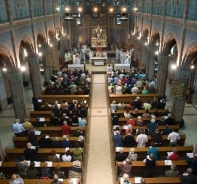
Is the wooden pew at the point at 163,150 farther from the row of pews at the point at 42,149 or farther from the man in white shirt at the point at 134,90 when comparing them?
the man in white shirt at the point at 134,90

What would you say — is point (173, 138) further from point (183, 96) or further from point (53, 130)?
point (53, 130)

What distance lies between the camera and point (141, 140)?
1065 cm

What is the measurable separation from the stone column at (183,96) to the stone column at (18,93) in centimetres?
933

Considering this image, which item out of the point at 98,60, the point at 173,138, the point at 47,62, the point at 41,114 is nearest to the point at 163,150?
the point at 173,138

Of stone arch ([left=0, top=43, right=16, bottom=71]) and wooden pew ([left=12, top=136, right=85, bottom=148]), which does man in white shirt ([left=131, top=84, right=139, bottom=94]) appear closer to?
wooden pew ([left=12, top=136, right=85, bottom=148])

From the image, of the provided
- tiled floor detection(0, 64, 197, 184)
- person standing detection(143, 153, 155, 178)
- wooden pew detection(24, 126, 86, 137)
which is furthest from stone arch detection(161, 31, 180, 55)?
person standing detection(143, 153, 155, 178)

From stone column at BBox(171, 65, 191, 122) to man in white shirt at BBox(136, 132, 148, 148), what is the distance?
4.32m

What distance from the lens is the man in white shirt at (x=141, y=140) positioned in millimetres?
10582

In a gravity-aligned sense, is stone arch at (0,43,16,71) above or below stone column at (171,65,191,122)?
above

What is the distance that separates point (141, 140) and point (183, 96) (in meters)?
4.53

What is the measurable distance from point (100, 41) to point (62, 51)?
509 centimetres

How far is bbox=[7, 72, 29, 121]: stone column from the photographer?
1350 centimetres

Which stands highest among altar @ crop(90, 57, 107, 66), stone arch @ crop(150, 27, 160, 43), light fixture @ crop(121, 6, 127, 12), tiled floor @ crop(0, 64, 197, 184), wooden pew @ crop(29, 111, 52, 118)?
light fixture @ crop(121, 6, 127, 12)

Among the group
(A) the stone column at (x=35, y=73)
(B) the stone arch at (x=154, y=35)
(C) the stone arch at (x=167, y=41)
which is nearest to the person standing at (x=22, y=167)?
(A) the stone column at (x=35, y=73)
